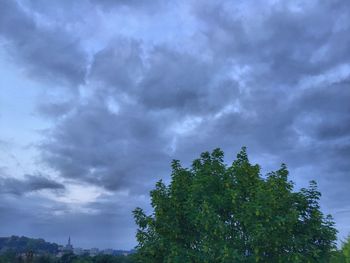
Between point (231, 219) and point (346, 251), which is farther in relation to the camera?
point (346, 251)

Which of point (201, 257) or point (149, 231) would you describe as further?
point (149, 231)

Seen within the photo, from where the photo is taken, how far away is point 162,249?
31062 mm

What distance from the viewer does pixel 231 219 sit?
30.3 m

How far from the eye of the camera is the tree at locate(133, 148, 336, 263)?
2825 cm

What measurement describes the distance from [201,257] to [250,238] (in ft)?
11.7

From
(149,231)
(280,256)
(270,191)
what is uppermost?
(270,191)

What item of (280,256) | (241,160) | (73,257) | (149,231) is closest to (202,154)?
(241,160)

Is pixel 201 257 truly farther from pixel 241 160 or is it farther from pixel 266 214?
pixel 241 160

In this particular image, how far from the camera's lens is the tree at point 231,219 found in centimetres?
2825

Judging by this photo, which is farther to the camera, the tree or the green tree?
the green tree

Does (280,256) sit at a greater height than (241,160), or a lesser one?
lesser

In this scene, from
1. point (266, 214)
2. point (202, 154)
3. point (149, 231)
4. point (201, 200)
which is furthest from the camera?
point (202, 154)

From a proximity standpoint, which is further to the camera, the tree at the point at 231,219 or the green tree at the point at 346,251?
the green tree at the point at 346,251

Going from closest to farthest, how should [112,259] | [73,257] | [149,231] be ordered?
1. [149,231]
2. [112,259]
3. [73,257]
